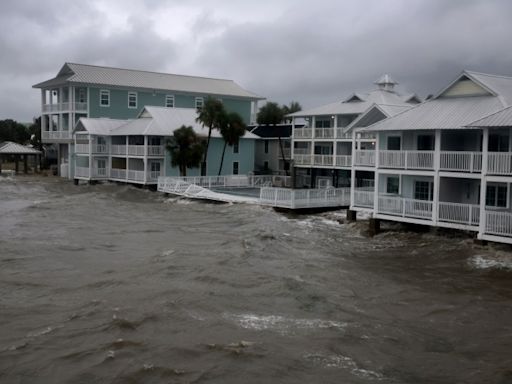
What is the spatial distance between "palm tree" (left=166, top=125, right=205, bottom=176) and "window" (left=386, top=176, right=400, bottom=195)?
21846 millimetres

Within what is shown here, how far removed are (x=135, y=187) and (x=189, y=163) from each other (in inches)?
224

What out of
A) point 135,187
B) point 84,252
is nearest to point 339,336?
point 84,252

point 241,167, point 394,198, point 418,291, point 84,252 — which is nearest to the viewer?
point 418,291

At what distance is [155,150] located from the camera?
52.2m

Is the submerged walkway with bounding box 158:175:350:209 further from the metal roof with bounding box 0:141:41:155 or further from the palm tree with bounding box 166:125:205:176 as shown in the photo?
the metal roof with bounding box 0:141:41:155

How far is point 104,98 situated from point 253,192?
2664 cm

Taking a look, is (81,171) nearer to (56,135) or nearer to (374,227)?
(56,135)

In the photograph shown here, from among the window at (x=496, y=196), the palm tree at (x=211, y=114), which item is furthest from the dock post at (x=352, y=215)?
the palm tree at (x=211, y=114)

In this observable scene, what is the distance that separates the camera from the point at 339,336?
47.5 feet

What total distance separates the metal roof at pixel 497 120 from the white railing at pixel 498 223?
10.9 feet

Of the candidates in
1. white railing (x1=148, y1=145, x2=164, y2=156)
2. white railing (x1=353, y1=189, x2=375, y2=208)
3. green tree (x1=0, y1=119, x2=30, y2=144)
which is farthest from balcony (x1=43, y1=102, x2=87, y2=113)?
white railing (x1=353, y1=189, x2=375, y2=208)

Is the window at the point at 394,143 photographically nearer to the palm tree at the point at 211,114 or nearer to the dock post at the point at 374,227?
the dock post at the point at 374,227

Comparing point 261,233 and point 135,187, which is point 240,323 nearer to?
point 261,233

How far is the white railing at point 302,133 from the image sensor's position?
5234 centimetres
